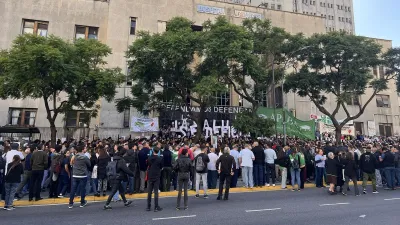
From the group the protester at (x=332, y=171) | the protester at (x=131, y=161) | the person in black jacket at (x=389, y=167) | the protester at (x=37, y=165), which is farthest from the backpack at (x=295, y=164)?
the protester at (x=37, y=165)

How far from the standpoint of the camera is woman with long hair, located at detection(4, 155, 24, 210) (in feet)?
27.7

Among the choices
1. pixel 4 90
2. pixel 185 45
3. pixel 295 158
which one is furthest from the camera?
A: pixel 185 45

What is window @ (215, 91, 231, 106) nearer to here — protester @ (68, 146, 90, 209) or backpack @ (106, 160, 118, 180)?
protester @ (68, 146, 90, 209)

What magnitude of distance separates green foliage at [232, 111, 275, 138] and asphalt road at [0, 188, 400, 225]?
835 centimetres

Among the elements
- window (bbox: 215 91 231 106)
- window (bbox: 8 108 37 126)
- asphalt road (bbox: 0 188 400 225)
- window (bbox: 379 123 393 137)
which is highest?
window (bbox: 215 91 231 106)

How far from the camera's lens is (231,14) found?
3350 centimetres

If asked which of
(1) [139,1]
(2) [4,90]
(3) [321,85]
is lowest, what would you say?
(2) [4,90]

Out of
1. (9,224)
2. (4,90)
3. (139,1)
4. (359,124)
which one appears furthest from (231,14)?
(9,224)

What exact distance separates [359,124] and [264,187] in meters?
32.0

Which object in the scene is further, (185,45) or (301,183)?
(185,45)

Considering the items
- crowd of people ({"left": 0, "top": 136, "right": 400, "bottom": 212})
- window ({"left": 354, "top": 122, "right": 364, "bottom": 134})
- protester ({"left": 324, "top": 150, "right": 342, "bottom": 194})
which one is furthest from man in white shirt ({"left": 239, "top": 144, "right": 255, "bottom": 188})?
window ({"left": 354, "top": 122, "right": 364, "bottom": 134})

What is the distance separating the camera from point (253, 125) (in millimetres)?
18781

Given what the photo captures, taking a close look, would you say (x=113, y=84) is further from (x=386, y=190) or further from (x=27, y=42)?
(x=386, y=190)

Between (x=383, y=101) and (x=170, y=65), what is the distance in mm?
35725
